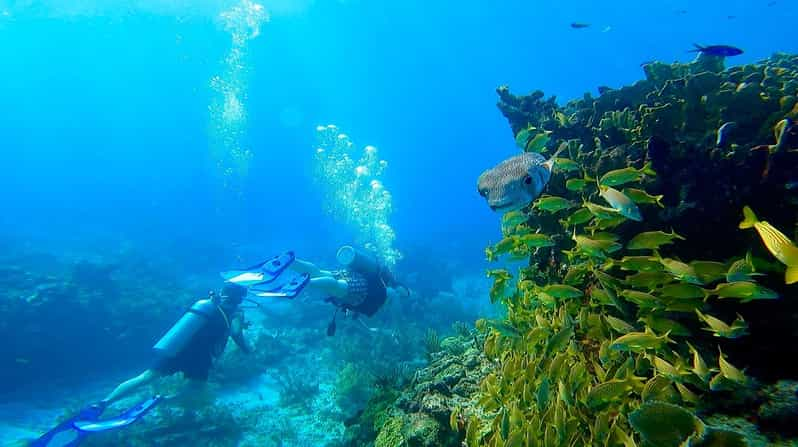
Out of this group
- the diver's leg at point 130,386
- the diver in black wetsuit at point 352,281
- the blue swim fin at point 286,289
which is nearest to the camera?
the blue swim fin at point 286,289

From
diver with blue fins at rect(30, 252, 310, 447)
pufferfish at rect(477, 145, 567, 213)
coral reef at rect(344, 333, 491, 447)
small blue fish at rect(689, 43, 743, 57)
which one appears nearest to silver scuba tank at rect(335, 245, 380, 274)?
diver with blue fins at rect(30, 252, 310, 447)

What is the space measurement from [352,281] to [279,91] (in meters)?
82.7

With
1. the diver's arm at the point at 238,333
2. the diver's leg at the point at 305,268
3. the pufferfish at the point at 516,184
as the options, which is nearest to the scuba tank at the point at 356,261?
the diver's leg at the point at 305,268

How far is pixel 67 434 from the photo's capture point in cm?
816

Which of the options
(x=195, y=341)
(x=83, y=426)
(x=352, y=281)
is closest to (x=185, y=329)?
(x=195, y=341)

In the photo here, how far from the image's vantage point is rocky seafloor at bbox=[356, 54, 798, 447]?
236cm

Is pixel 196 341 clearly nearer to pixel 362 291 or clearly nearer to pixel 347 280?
pixel 347 280

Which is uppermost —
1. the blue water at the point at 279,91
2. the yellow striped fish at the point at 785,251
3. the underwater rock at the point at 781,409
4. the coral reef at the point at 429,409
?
the blue water at the point at 279,91

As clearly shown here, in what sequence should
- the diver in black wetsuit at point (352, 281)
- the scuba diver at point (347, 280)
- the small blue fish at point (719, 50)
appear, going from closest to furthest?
the small blue fish at point (719, 50), the scuba diver at point (347, 280), the diver in black wetsuit at point (352, 281)

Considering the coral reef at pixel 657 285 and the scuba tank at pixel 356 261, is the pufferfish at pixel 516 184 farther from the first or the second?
the scuba tank at pixel 356 261

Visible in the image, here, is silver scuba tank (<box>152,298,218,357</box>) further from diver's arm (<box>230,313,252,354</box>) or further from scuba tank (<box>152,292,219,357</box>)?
diver's arm (<box>230,313,252,354</box>)

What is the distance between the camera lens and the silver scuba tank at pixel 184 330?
9156mm

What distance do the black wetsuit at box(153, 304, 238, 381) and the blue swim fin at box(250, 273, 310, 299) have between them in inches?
100

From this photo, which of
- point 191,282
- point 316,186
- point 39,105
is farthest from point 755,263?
point 39,105
